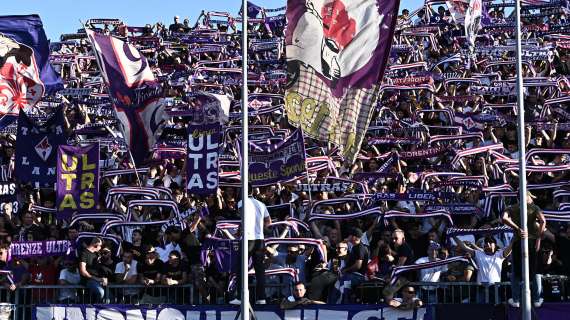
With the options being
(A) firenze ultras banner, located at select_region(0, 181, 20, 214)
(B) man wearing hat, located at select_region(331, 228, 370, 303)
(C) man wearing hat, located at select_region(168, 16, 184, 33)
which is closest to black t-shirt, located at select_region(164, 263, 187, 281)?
(B) man wearing hat, located at select_region(331, 228, 370, 303)

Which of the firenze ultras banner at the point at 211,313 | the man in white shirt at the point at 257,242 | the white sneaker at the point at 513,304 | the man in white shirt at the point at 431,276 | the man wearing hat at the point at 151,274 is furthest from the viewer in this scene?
the man wearing hat at the point at 151,274

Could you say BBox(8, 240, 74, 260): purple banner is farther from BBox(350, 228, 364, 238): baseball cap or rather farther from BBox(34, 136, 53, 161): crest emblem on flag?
BBox(350, 228, 364, 238): baseball cap

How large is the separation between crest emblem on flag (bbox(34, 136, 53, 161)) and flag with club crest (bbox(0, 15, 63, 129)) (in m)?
1.86

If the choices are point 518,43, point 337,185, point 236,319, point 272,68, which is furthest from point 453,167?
point 272,68

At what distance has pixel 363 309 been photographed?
20266 millimetres

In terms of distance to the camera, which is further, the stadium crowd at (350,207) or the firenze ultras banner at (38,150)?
Answer: the firenze ultras banner at (38,150)

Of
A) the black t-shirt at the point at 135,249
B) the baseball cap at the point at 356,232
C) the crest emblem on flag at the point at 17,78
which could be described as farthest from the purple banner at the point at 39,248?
the crest emblem on flag at the point at 17,78

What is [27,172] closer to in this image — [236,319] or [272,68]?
[236,319]

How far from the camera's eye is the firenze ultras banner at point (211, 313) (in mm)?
20250

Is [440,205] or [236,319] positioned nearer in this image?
[236,319]

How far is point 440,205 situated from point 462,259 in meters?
2.18

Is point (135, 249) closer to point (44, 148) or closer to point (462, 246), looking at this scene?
point (44, 148)

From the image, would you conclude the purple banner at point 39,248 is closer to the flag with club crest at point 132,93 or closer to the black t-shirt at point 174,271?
the black t-shirt at point 174,271

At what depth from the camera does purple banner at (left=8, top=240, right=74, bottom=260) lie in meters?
22.3
